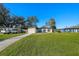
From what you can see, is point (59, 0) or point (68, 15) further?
point (68, 15)

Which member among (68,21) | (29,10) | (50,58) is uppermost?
(29,10)

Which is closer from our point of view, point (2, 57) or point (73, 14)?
point (2, 57)

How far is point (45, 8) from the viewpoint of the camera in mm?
9359

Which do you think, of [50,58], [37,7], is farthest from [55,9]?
[50,58]

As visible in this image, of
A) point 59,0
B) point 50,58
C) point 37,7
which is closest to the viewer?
point 50,58

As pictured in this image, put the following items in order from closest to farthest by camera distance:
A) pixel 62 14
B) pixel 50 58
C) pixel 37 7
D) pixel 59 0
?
pixel 50 58 < pixel 59 0 < pixel 37 7 < pixel 62 14

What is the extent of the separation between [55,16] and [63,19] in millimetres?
465

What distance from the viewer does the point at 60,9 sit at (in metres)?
9.70

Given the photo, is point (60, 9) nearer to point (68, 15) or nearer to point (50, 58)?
point (68, 15)

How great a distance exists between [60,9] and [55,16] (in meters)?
0.64

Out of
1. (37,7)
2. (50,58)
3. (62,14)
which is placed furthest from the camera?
(62,14)

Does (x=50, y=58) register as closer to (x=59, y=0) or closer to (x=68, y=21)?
(x=59, y=0)

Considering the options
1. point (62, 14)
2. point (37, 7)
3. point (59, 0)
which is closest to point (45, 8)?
point (37, 7)

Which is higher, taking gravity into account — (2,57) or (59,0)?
(59,0)
